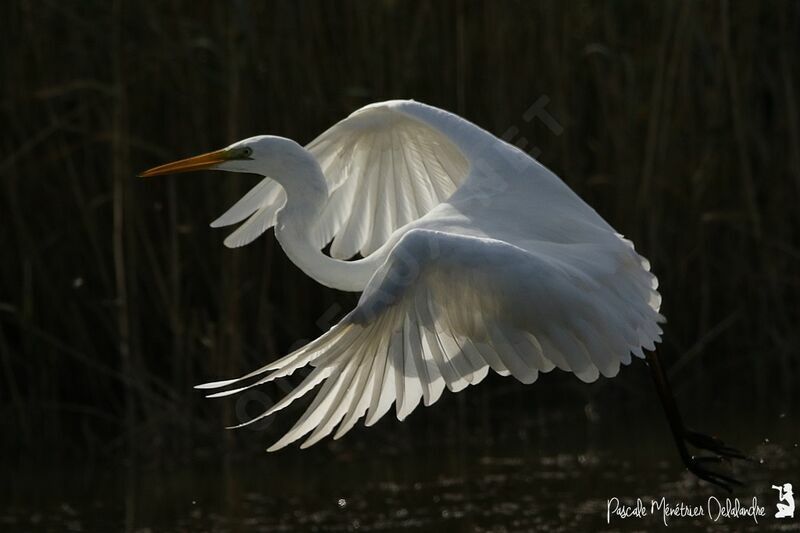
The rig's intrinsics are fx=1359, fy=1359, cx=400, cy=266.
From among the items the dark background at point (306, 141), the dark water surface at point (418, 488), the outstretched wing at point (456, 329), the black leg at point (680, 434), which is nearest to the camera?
the outstretched wing at point (456, 329)

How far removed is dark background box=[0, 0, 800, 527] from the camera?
6.69 m

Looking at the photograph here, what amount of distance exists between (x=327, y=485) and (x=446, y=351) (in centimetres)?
→ 219

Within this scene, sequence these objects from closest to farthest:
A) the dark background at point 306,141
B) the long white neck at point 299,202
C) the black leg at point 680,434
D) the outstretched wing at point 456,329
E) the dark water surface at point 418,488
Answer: the outstretched wing at point 456,329
the long white neck at point 299,202
the black leg at point 680,434
the dark water surface at point 418,488
the dark background at point 306,141

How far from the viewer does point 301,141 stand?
694 centimetres

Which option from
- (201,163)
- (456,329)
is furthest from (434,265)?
(201,163)

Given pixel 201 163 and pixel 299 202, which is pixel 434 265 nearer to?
pixel 299 202

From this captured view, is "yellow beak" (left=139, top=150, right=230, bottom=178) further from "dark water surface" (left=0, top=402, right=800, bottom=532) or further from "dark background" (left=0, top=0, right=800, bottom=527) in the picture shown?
"dark background" (left=0, top=0, right=800, bottom=527)

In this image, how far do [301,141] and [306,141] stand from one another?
0.03 metres

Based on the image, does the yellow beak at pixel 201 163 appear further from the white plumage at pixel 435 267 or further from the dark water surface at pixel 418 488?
the dark water surface at pixel 418 488

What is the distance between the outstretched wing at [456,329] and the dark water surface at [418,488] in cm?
130

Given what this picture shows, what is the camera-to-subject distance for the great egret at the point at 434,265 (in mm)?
3963

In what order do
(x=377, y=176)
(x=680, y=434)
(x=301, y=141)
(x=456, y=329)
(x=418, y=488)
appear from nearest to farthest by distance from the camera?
1. (x=456, y=329)
2. (x=680, y=434)
3. (x=377, y=176)
4. (x=418, y=488)
5. (x=301, y=141)

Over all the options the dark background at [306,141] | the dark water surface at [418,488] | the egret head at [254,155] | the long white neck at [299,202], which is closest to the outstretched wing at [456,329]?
the long white neck at [299,202]

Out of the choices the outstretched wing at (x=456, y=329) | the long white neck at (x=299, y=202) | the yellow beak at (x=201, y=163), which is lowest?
the outstretched wing at (x=456, y=329)
